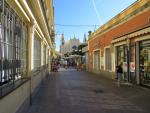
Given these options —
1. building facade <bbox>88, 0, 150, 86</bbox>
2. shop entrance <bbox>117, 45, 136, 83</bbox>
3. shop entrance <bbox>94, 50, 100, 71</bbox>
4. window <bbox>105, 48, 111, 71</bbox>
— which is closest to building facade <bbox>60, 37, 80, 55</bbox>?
shop entrance <bbox>94, 50, 100, 71</bbox>

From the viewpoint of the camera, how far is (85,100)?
11836 mm

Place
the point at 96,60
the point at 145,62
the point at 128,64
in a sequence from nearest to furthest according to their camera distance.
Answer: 1. the point at 145,62
2. the point at 128,64
3. the point at 96,60

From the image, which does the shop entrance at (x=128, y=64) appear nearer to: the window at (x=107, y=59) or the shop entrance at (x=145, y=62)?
the shop entrance at (x=145, y=62)

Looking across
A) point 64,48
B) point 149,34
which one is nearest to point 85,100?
point 149,34

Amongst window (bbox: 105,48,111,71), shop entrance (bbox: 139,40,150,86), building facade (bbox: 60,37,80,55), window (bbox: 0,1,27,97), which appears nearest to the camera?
window (bbox: 0,1,27,97)

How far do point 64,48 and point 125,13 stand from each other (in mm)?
105146

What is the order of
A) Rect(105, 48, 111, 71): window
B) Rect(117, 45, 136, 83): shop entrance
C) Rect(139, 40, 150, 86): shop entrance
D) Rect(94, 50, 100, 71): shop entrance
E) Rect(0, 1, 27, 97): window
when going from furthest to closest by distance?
Rect(94, 50, 100, 71): shop entrance < Rect(105, 48, 111, 71): window < Rect(117, 45, 136, 83): shop entrance < Rect(139, 40, 150, 86): shop entrance < Rect(0, 1, 27, 97): window

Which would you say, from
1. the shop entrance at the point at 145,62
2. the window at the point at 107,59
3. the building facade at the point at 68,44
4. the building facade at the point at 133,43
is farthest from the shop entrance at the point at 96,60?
the building facade at the point at 68,44

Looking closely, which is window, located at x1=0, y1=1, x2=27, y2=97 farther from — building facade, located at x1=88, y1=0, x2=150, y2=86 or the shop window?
the shop window

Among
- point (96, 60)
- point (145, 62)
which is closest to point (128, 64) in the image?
point (145, 62)

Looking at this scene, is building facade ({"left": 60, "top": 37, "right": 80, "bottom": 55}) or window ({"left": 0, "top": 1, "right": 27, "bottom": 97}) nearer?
window ({"left": 0, "top": 1, "right": 27, "bottom": 97})

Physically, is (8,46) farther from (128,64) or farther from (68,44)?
(68,44)

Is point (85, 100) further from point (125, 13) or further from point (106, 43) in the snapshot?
point (106, 43)

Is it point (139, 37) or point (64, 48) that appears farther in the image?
point (64, 48)
